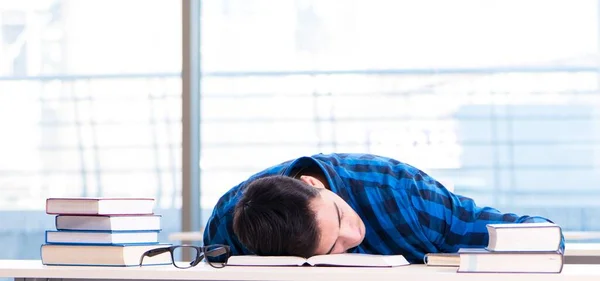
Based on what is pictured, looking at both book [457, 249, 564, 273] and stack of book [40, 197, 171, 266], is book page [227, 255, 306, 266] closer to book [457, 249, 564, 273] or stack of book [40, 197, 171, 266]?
stack of book [40, 197, 171, 266]

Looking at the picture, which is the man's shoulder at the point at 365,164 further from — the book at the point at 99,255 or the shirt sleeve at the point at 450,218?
the book at the point at 99,255

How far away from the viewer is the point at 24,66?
502 cm

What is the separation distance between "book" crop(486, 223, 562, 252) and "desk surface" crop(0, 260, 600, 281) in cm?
5

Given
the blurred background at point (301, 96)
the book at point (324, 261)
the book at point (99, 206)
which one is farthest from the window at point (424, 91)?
the book at point (324, 261)

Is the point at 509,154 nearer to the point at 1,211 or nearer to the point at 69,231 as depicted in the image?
the point at 1,211

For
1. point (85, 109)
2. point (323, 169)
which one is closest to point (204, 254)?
point (323, 169)

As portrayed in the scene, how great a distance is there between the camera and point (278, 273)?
5.21 feet

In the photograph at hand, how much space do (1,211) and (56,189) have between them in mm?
337

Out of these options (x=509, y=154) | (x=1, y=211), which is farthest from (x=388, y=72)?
(x=1, y=211)

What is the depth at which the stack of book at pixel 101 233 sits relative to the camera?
179 centimetres

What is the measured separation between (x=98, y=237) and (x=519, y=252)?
0.76 m

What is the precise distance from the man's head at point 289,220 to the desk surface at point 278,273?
91 mm

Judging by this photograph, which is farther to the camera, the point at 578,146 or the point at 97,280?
the point at 578,146

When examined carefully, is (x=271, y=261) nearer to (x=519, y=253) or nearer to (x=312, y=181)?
(x=312, y=181)
